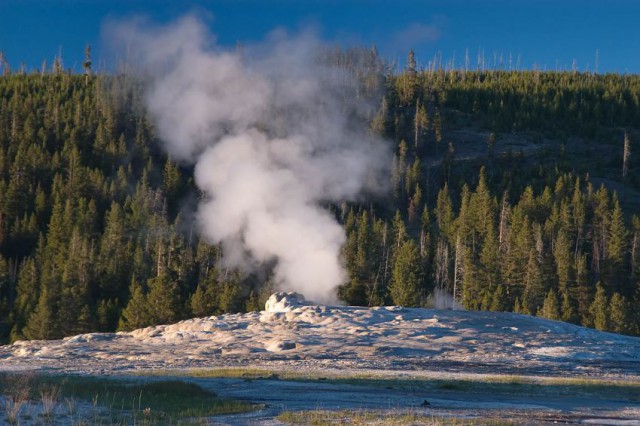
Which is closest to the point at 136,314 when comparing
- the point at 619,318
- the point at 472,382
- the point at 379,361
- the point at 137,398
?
the point at 379,361

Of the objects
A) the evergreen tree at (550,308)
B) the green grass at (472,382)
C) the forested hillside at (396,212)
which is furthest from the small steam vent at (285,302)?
the evergreen tree at (550,308)

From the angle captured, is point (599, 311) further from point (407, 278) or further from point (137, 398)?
point (137, 398)

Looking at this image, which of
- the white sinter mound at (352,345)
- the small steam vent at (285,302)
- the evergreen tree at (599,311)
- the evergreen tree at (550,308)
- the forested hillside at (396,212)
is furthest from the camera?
the forested hillside at (396,212)

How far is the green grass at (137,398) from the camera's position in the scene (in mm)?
17844

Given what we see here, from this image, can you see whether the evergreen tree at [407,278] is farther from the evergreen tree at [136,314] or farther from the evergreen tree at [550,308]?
the evergreen tree at [136,314]

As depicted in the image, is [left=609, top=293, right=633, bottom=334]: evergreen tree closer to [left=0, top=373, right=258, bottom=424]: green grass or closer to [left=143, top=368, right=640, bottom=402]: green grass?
[left=143, top=368, right=640, bottom=402]: green grass

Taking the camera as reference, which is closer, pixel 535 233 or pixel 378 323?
pixel 378 323

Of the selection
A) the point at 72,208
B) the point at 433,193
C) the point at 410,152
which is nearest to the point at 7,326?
the point at 72,208

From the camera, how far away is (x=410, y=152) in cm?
12431

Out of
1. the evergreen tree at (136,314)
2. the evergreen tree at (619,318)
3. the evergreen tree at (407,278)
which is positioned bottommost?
the evergreen tree at (136,314)

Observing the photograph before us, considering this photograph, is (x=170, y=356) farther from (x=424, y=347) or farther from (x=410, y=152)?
(x=410, y=152)

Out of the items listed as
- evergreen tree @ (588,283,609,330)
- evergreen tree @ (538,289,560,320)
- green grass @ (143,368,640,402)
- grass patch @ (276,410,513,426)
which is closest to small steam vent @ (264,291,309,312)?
green grass @ (143,368,640,402)

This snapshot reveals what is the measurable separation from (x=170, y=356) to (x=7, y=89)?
123m

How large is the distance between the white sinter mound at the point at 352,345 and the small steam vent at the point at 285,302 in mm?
70
